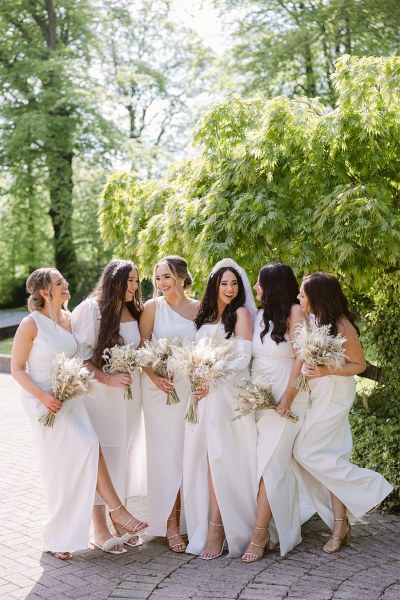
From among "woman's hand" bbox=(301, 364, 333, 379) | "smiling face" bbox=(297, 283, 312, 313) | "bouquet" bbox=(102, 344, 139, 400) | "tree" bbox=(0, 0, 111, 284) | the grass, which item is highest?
"tree" bbox=(0, 0, 111, 284)

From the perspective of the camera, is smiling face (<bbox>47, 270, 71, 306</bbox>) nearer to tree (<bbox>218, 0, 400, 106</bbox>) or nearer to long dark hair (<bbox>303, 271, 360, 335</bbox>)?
long dark hair (<bbox>303, 271, 360, 335</bbox>)

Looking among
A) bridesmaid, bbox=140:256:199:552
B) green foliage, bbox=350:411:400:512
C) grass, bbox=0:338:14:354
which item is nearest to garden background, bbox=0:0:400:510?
green foliage, bbox=350:411:400:512

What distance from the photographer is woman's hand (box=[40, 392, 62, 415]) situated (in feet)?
19.4

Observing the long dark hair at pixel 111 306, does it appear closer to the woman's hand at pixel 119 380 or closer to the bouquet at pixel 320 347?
the woman's hand at pixel 119 380

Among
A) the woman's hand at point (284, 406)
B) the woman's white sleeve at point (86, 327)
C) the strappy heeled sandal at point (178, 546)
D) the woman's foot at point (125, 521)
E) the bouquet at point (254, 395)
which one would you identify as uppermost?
the woman's white sleeve at point (86, 327)

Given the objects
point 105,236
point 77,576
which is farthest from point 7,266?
point 77,576

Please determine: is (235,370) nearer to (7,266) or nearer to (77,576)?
(77,576)

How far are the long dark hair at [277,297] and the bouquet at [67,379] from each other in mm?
1484

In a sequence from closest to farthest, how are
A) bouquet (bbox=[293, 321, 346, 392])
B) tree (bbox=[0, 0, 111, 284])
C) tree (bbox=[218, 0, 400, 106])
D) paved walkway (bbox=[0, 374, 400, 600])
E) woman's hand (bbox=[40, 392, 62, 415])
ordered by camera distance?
paved walkway (bbox=[0, 374, 400, 600]) < bouquet (bbox=[293, 321, 346, 392]) < woman's hand (bbox=[40, 392, 62, 415]) < tree (bbox=[218, 0, 400, 106]) < tree (bbox=[0, 0, 111, 284])

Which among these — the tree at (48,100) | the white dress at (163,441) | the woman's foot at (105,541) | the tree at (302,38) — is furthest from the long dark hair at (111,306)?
the tree at (48,100)

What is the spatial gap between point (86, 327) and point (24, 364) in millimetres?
634

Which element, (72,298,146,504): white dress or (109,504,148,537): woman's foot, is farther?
(72,298,146,504): white dress

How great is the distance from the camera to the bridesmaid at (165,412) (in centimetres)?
643

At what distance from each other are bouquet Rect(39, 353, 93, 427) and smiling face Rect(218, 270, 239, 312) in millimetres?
1291
